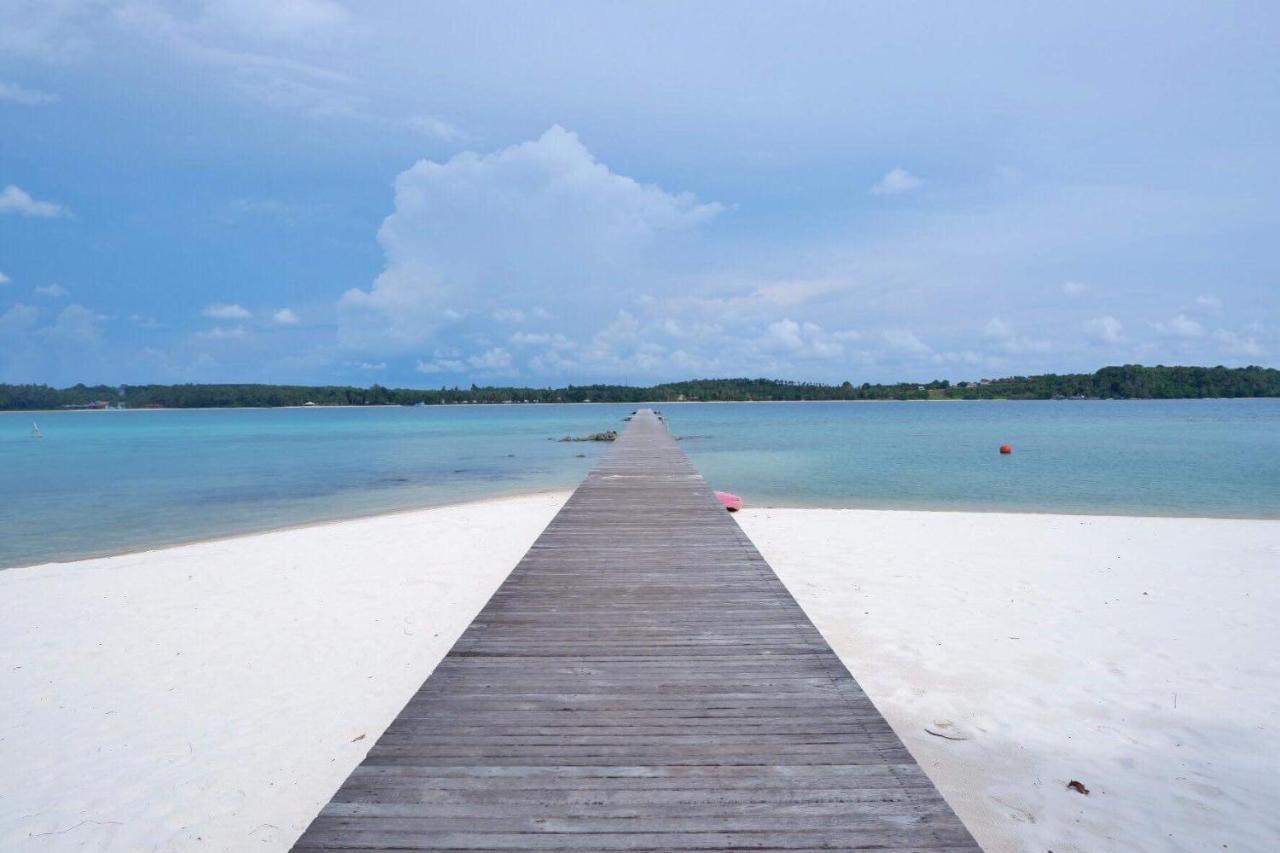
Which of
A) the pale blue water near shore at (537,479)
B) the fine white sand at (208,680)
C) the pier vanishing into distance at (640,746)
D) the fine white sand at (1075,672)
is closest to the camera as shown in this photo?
the pier vanishing into distance at (640,746)

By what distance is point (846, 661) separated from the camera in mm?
6199

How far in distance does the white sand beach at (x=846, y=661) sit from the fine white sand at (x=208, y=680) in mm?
24

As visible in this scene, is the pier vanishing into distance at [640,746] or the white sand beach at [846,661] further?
the white sand beach at [846,661]

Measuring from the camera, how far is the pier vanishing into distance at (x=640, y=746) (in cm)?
259

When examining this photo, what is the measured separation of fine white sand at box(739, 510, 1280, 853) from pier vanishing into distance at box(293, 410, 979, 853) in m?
1.26

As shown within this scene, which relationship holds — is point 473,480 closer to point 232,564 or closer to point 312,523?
point 312,523

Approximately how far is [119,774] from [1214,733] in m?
7.46

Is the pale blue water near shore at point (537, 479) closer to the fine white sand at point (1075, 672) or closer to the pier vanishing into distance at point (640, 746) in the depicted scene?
the fine white sand at point (1075, 672)

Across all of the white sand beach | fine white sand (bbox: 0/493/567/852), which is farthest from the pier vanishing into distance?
fine white sand (bbox: 0/493/567/852)

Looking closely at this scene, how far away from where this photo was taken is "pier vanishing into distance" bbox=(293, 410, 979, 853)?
2.59 metres

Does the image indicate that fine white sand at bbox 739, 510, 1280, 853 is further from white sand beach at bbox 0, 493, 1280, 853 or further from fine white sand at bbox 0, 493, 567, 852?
fine white sand at bbox 0, 493, 567, 852

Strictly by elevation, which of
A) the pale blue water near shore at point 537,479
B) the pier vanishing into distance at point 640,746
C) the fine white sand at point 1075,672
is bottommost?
the pale blue water near shore at point 537,479

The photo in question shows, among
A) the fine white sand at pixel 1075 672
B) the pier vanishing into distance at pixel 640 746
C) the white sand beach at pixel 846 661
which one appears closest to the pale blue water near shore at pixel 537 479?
the white sand beach at pixel 846 661

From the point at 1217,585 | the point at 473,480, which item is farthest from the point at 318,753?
the point at 473,480
